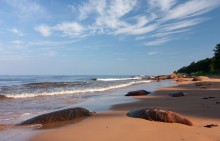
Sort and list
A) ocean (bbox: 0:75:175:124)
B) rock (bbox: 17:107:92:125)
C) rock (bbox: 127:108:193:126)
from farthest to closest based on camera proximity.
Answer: ocean (bbox: 0:75:175:124), rock (bbox: 17:107:92:125), rock (bbox: 127:108:193:126)

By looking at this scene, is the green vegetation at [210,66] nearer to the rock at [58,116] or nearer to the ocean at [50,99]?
the ocean at [50,99]

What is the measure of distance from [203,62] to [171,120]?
251 feet

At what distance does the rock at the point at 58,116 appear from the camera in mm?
9278

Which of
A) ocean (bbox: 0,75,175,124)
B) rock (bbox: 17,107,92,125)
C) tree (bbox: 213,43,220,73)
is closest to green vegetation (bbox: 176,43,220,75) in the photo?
tree (bbox: 213,43,220,73)

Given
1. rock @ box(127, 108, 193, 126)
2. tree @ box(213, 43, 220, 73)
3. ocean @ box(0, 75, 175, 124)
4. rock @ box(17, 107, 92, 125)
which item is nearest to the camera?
rock @ box(127, 108, 193, 126)

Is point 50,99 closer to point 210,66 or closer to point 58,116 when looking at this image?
point 58,116

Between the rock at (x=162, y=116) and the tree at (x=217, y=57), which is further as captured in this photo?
the tree at (x=217, y=57)

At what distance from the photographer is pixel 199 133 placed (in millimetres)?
6977

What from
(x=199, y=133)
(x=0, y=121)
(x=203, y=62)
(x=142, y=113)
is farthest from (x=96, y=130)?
(x=203, y=62)

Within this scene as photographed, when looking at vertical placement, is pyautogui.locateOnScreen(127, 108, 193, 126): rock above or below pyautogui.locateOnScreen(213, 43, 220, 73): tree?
below

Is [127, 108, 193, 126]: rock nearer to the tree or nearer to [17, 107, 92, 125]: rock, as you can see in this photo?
[17, 107, 92, 125]: rock

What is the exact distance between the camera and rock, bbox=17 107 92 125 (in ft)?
30.4

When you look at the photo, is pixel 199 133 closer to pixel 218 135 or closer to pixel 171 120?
pixel 218 135

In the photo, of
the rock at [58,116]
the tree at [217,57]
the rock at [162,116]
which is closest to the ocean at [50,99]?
the rock at [58,116]
